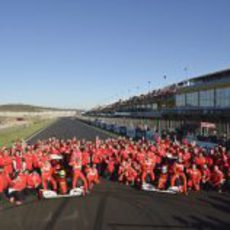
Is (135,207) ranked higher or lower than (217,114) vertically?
lower

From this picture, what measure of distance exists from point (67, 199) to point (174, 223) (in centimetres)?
567

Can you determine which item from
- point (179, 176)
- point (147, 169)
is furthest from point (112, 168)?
point (179, 176)

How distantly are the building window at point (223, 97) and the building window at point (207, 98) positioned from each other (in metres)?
1.58

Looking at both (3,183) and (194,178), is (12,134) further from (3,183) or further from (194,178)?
(194,178)

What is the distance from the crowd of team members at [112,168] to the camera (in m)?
20.1

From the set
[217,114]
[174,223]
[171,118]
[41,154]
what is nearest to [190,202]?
[174,223]

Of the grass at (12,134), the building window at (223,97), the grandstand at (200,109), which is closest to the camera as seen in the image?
the grandstand at (200,109)

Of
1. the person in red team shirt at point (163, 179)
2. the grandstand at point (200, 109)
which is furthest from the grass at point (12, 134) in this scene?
the person in red team shirt at point (163, 179)

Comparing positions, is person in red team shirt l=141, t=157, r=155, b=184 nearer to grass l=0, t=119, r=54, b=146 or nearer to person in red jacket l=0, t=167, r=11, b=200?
person in red jacket l=0, t=167, r=11, b=200

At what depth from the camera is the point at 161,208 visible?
17469mm

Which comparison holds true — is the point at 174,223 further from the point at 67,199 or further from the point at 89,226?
the point at 67,199

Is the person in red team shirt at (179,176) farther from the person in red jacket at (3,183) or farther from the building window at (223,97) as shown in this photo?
the building window at (223,97)

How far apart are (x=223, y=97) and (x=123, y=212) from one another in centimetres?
3269

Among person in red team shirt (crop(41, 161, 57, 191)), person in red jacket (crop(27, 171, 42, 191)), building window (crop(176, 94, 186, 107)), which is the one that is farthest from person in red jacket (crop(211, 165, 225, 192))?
building window (crop(176, 94, 186, 107))
